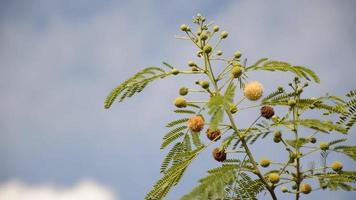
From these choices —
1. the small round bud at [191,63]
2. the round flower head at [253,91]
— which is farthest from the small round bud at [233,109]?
the small round bud at [191,63]

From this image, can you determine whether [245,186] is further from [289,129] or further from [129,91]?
[129,91]

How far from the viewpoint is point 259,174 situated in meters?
4.25

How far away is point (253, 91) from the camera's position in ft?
14.6

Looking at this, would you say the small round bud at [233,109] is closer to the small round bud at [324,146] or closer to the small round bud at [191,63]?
the small round bud at [191,63]

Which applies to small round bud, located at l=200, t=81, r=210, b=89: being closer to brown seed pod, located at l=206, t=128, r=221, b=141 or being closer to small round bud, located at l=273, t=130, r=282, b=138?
brown seed pod, located at l=206, t=128, r=221, b=141

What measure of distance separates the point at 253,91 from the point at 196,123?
641mm

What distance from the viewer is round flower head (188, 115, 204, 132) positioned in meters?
4.43

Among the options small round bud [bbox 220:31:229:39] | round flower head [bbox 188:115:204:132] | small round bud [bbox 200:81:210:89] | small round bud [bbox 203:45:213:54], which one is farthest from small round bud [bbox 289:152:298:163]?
small round bud [bbox 220:31:229:39]

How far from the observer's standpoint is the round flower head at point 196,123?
4.43m

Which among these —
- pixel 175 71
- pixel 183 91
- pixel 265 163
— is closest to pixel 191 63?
pixel 175 71

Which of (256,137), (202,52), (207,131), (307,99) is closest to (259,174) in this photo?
(256,137)

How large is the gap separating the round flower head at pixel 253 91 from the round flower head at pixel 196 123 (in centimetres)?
52

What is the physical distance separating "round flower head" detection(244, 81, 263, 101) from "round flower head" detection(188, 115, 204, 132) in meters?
0.52

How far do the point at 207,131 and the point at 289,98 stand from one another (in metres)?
0.90
